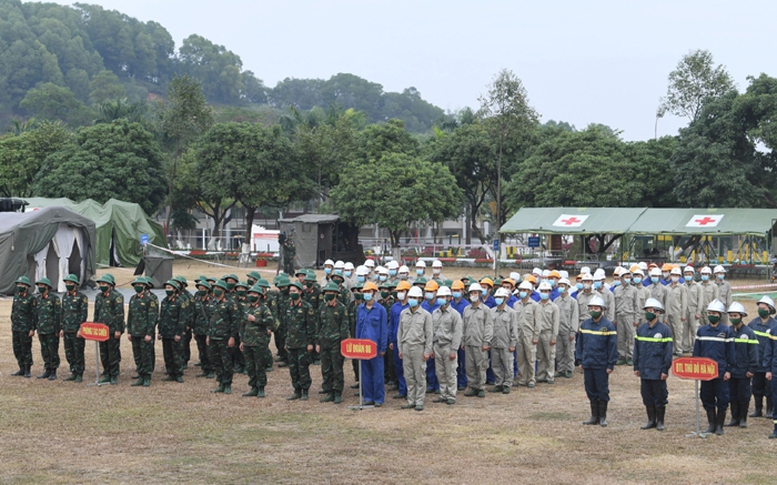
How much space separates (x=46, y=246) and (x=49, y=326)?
14.2 meters

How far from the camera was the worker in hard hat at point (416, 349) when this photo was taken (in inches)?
482

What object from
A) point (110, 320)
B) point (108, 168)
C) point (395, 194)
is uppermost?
point (108, 168)

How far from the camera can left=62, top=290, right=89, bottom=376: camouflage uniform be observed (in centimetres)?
1416

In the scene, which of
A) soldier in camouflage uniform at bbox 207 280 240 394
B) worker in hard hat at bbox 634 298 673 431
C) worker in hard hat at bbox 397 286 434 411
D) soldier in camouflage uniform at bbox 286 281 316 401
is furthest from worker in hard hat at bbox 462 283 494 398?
soldier in camouflage uniform at bbox 207 280 240 394

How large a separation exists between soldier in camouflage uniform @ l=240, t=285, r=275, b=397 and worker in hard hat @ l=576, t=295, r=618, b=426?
472 centimetres

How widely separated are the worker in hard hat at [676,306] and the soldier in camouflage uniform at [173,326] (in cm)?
946

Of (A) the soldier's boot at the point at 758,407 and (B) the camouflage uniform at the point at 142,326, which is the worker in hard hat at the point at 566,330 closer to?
(A) the soldier's boot at the point at 758,407

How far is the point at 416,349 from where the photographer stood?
1226cm

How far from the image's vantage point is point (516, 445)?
1005 centimetres

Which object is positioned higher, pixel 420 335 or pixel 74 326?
pixel 420 335

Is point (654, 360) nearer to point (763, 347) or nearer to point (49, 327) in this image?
point (763, 347)

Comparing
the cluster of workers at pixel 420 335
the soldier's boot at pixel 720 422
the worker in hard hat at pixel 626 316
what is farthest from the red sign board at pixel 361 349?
the worker in hard hat at pixel 626 316

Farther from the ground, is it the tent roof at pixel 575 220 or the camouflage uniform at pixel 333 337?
the tent roof at pixel 575 220

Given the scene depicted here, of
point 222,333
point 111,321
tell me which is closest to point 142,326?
point 111,321
